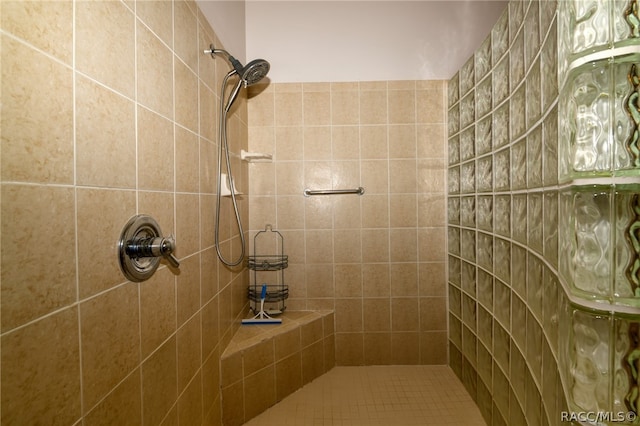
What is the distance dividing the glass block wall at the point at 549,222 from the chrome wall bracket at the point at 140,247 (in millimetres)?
935

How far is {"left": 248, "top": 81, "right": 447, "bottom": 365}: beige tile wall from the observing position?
1922 millimetres

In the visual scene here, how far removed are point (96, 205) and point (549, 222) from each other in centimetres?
111

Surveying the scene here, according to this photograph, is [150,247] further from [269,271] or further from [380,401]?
[380,401]

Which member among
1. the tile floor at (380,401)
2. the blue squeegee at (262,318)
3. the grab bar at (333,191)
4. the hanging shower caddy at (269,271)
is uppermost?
the grab bar at (333,191)

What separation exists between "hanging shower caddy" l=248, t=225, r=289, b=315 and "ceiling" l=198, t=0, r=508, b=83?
98 centimetres

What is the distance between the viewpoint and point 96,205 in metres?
0.67

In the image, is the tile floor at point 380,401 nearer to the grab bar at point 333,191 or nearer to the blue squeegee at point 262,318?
the blue squeegee at point 262,318

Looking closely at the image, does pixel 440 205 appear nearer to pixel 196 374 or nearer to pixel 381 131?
pixel 381 131

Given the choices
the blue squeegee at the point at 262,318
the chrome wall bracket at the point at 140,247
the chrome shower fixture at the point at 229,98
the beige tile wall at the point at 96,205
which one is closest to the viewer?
the beige tile wall at the point at 96,205

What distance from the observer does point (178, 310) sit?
103 centimetres

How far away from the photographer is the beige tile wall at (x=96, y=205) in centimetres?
50

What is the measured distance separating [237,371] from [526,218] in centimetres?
135

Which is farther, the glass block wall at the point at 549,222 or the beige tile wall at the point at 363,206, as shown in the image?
the beige tile wall at the point at 363,206

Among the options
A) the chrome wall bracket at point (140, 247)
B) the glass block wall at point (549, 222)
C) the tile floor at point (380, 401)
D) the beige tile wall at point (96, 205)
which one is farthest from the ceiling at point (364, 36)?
the tile floor at point (380, 401)
